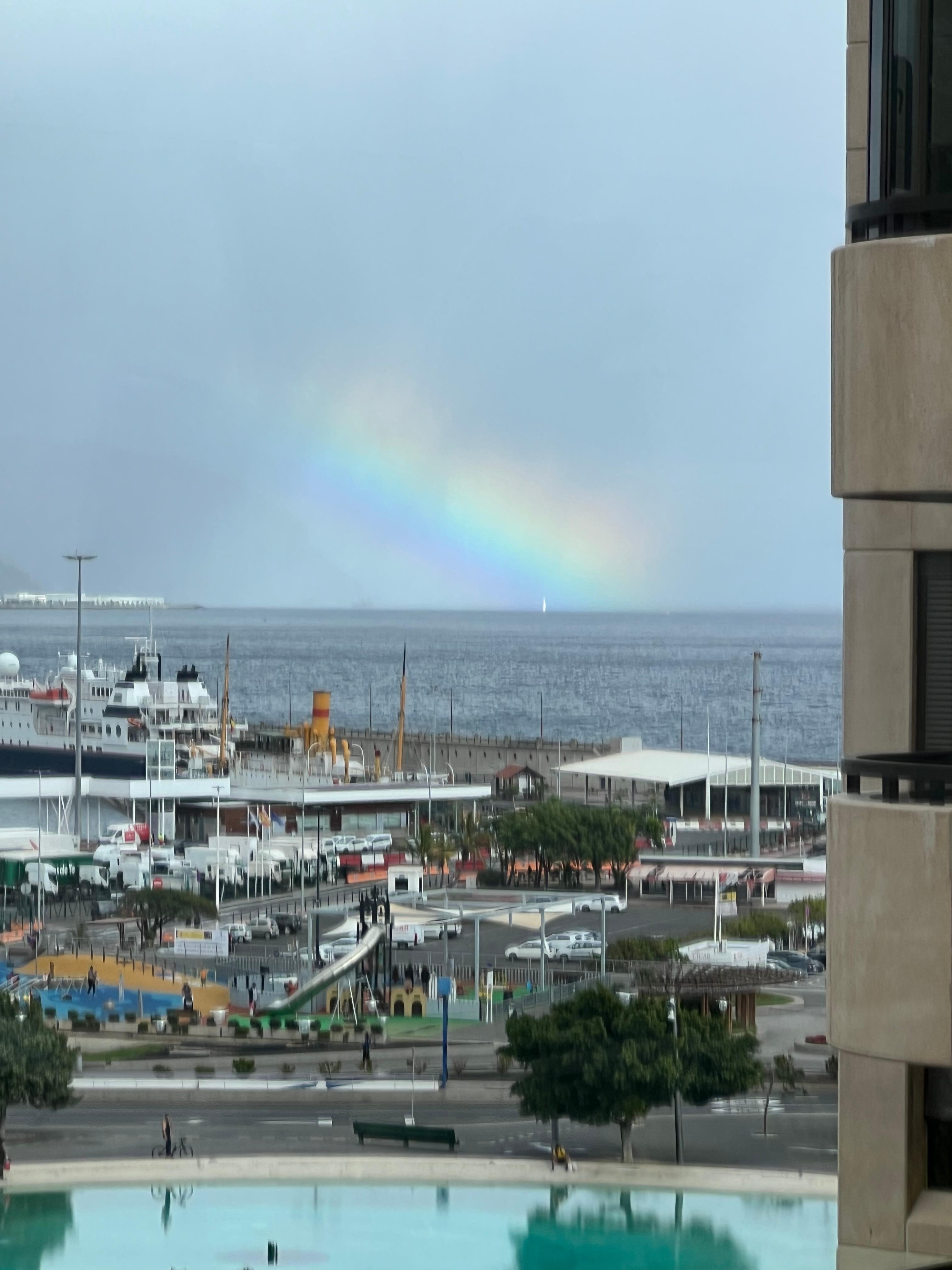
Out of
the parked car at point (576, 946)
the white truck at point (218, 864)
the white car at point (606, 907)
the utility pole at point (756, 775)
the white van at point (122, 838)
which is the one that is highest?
the utility pole at point (756, 775)

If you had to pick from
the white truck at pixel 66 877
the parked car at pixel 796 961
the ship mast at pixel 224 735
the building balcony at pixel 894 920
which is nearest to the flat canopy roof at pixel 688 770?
the ship mast at pixel 224 735

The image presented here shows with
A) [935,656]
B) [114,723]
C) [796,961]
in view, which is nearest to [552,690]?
[114,723]

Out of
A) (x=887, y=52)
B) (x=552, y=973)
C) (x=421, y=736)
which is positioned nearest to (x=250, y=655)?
(x=421, y=736)

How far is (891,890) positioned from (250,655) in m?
191

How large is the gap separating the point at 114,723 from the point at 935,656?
58.2 metres

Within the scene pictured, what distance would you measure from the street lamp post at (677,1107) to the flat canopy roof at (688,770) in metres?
32.4

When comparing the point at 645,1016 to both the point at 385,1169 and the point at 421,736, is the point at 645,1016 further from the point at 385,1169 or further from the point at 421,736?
the point at 421,736

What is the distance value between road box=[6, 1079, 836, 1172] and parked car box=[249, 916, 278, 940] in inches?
442

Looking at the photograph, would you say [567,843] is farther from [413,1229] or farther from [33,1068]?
[413,1229]

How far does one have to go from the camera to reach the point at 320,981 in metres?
25.3

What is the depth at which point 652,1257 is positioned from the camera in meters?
16.2

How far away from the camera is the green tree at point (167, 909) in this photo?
1283 inches

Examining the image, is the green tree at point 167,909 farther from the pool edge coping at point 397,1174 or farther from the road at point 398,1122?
the pool edge coping at point 397,1174

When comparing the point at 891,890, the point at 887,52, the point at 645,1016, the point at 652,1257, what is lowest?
the point at 652,1257
